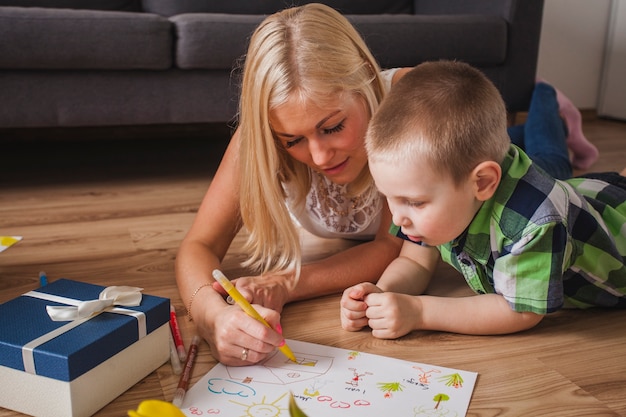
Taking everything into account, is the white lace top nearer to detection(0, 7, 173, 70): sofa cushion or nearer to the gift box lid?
the gift box lid

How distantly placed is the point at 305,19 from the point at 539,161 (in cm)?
93

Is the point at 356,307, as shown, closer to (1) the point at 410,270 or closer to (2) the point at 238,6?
(1) the point at 410,270

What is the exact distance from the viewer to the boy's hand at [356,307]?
3.46ft

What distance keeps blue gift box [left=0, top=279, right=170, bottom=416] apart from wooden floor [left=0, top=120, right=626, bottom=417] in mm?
39

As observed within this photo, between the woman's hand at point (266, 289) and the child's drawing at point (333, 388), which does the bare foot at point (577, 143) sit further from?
the child's drawing at point (333, 388)

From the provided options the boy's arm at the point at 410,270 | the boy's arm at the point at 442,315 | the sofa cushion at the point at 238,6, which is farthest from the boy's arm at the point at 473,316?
the sofa cushion at the point at 238,6

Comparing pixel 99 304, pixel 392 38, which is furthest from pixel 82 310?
pixel 392 38

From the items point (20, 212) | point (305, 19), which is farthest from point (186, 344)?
point (20, 212)

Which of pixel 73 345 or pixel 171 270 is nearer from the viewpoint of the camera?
pixel 73 345

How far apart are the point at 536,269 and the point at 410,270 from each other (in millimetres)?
286

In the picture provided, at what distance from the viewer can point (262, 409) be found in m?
0.83

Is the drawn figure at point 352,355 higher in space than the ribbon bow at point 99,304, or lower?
lower

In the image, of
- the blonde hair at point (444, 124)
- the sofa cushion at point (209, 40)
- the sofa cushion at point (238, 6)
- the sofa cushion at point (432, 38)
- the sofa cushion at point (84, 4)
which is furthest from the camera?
the sofa cushion at point (238, 6)

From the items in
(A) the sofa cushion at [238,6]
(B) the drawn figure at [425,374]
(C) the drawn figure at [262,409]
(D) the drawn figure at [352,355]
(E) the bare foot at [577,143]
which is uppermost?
(A) the sofa cushion at [238,6]
